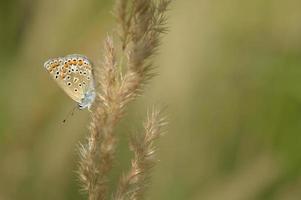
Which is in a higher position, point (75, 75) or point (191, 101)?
point (75, 75)

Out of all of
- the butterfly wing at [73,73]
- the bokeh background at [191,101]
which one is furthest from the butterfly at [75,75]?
the bokeh background at [191,101]

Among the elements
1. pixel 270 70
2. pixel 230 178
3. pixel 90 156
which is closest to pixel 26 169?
pixel 230 178

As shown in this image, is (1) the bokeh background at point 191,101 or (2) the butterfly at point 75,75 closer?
(2) the butterfly at point 75,75

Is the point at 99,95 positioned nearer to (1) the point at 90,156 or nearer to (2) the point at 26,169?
(1) the point at 90,156

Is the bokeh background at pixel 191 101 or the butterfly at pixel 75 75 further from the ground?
the butterfly at pixel 75 75

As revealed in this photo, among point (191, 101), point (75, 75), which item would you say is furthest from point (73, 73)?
point (191, 101)

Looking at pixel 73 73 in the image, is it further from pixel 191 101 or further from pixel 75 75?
pixel 191 101

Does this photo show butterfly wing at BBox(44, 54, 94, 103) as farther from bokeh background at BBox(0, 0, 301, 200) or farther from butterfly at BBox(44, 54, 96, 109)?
bokeh background at BBox(0, 0, 301, 200)

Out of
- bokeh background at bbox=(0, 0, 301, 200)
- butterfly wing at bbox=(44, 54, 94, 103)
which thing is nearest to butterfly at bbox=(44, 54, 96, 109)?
butterfly wing at bbox=(44, 54, 94, 103)

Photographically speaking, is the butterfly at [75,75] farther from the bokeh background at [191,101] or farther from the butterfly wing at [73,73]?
the bokeh background at [191,101]
